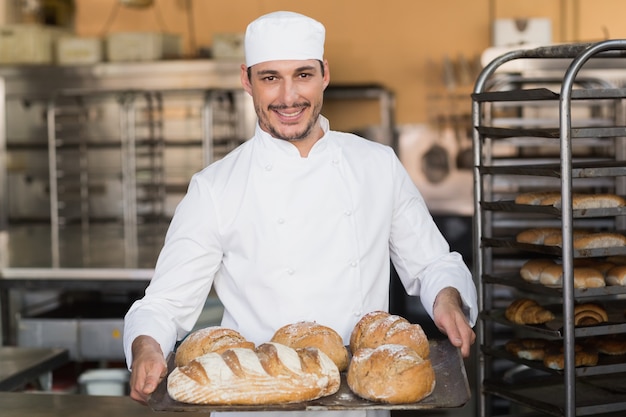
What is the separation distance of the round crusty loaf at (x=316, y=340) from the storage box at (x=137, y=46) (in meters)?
4.56

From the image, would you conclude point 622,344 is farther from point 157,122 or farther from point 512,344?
point 157,122

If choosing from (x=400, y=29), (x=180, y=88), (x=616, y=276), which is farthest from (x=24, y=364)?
(x=400, y=29)

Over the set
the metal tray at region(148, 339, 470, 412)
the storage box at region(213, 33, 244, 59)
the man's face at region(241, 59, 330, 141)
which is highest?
the storage box at region(213, 33, 244, 59)

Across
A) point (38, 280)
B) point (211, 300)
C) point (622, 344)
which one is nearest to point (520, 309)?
point (622, 344)

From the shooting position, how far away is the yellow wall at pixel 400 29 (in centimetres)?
637

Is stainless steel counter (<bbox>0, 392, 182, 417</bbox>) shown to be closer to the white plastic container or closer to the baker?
the baker

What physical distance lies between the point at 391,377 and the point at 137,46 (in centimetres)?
492

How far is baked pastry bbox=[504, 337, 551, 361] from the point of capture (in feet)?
7.71

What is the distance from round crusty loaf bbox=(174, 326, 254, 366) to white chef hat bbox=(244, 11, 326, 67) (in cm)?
57

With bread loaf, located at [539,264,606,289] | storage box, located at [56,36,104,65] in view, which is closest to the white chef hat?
bread loaf, located at [539,264,606,289]

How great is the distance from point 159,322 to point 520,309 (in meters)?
1.01

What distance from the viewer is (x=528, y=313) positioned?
2.33 meters

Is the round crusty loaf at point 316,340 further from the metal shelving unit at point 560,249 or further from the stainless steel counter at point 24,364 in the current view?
the stainless steel counter at point 24,364

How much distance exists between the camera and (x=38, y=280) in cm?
358
